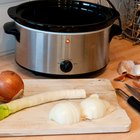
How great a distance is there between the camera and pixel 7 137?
27.7 inches

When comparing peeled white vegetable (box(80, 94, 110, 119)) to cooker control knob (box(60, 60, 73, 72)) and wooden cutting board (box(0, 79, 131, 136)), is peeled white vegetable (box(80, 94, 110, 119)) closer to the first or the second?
wooden cutting board (box(0, 79, 131, 136))

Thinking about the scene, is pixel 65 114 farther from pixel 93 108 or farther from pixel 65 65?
pixel 65 65

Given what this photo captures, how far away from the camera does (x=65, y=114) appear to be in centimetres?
72

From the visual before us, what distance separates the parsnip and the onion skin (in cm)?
2

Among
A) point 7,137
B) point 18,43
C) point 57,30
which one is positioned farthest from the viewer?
point 18,43

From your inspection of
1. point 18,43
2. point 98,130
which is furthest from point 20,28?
point 98,130

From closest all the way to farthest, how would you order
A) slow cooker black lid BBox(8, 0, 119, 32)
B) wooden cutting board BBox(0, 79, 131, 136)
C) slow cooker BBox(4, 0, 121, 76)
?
1. wooden cutting board BBox(0, 79, 131, 136)
2. slow cooker BBox(4, 0, 121, 76)
3. slow cooker black lid BBox(8, 0, 119, 32)

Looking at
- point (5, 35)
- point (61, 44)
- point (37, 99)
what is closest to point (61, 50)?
point (61, 44)

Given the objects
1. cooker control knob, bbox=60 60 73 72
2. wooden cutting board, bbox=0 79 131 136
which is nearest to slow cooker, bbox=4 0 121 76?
cooker control knob, bbox=60 60 73 72

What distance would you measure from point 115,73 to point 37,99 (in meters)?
0.31

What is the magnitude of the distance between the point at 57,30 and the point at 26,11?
0.64 ft

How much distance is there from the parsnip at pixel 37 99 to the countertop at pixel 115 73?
72mm

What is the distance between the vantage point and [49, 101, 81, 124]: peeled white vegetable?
72 centimetres

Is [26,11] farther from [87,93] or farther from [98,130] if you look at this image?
[98,130]
